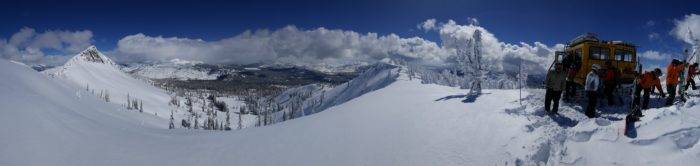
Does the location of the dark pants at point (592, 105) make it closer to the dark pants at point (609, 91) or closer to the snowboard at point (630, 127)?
the dark pants at point (609, 91)

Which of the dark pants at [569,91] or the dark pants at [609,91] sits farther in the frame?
the dark pants at [569,91]

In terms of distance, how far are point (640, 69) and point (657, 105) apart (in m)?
4.32

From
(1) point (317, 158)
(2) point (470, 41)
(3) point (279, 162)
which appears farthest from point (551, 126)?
(2) point (470, 41)

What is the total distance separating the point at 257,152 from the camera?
17906 millimetres

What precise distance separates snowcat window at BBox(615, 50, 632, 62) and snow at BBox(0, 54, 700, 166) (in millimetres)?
5358

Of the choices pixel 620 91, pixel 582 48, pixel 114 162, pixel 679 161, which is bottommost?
pixel 114 162

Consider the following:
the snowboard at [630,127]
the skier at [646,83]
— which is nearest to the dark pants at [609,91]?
the skier at [646,83]

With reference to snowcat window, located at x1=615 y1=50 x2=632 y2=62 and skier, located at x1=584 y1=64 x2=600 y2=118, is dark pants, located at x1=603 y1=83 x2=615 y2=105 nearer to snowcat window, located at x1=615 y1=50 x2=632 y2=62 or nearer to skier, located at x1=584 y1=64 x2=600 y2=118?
skier, located at x1=584 y1=64 x2=600 y2=118

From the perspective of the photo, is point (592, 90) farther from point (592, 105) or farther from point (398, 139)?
point (398, 139)

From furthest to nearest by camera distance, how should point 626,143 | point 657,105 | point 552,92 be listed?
point 657,105
point 552,92
point 626,143

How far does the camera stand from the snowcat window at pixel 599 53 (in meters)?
22.7

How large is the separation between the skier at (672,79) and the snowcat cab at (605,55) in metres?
3.14

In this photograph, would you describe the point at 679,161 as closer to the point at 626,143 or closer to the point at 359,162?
the point at 626,143

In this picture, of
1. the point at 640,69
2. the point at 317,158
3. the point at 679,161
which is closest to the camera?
the point at 679,161
